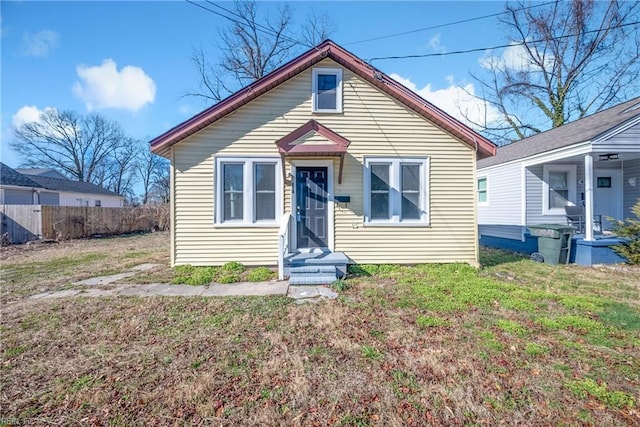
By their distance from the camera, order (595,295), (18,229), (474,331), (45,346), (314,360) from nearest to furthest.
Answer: (314,360) → (45,346) → (474,331) → (595,295) → (18,229)

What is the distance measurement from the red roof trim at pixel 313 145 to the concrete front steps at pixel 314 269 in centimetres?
253

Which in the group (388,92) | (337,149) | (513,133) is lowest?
(337,149)

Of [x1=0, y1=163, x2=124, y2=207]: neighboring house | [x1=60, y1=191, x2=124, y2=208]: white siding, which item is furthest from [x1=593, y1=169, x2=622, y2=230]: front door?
[x1=60, y1=191, x2=124, y2=208]: white siding

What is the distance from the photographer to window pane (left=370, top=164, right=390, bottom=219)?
789 centimetres

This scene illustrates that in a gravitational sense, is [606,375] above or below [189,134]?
below

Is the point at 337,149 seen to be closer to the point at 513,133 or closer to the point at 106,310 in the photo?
the point at 106,310

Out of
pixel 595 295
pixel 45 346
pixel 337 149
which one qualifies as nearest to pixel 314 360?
pixel 45 346

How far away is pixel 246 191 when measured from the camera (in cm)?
762

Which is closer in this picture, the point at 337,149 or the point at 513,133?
the point at 337,149

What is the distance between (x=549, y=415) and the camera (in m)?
2.46

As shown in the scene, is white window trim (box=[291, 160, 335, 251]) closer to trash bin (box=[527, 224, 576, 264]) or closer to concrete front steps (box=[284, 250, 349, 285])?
concrete front steps (box=[284, 250, 349, 285])

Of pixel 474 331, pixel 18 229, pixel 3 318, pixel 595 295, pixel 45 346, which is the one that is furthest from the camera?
pixel 18 229

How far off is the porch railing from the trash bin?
7.85 m

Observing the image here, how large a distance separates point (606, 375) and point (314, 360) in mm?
3066
